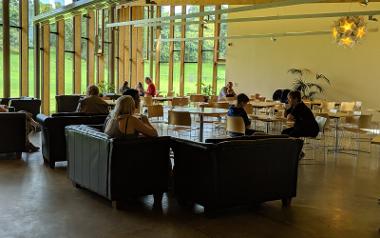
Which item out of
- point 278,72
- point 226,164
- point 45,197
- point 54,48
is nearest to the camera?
point 226,164

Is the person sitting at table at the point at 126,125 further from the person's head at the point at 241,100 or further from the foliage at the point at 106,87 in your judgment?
the foliage at the point at 106,87

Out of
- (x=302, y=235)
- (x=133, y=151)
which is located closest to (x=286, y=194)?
(x=302, y=235)

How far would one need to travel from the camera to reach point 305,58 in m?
14.4

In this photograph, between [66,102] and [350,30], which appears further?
[66,102]

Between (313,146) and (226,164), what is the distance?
5.36 meters

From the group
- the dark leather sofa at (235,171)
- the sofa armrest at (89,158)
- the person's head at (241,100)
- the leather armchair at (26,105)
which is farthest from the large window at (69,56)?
the dark leather sofa at (235,171)

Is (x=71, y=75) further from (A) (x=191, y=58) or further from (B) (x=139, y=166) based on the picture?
(B) (x=139, y=166)

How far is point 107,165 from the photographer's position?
443 centimetres

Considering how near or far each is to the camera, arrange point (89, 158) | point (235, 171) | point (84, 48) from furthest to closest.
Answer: point (84, 48)
point (89, 158)
point (235, 171)

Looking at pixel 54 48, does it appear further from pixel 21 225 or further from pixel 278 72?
pixel 21 225

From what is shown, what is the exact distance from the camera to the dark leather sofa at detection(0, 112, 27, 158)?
6762 millimetres

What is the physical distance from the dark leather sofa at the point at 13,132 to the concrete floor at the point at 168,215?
108 centimetres

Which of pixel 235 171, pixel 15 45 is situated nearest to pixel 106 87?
pixel 15 45

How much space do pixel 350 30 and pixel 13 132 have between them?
6.98 m
